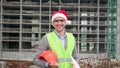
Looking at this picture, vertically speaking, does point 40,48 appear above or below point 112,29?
above

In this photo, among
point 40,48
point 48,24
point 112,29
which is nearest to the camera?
point 40,48

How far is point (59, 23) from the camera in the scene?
3.26 m

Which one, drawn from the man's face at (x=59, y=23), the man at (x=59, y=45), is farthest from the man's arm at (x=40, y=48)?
the man's face at (x=59, y=23)

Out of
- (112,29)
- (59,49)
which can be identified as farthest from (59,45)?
(112,29)

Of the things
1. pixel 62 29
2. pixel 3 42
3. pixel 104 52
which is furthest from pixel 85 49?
pixel 62 29

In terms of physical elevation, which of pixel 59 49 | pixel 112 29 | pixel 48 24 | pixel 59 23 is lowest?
pixel 112 29

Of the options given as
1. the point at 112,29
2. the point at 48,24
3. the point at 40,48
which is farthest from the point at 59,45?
the point at 112,29

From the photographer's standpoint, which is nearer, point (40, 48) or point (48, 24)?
point (40, 48)

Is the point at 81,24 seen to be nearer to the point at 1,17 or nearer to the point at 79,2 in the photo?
the point at 79,2

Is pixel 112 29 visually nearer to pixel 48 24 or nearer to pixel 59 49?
pixel 48 24

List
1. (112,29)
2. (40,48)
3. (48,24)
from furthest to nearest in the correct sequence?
(48,24) < (112,29) < (40,48)

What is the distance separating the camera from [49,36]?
3209mm

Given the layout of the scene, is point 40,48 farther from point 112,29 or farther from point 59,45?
point 112,29

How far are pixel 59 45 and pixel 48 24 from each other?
5157 cm
